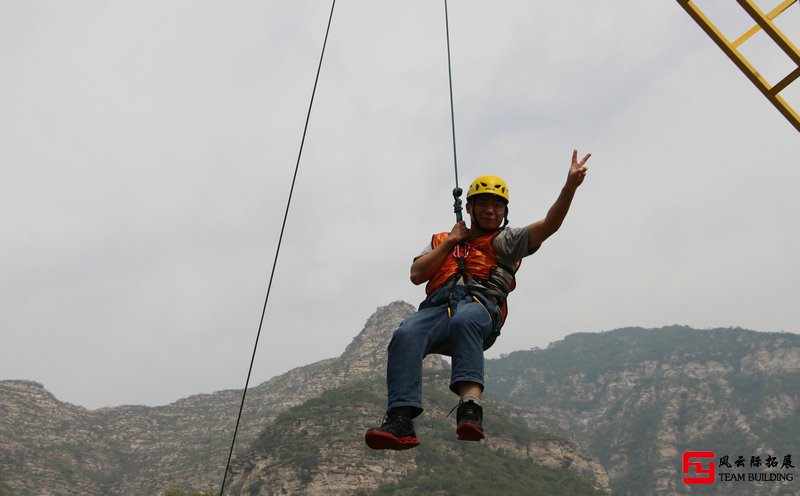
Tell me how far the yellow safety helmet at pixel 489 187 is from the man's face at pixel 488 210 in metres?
0.05

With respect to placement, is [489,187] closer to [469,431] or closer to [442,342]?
[442,342]

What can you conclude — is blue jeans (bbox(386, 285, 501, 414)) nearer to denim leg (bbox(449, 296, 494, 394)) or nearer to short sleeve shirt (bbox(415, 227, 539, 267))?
denim leg (bbox(449, 296, 494, 394))

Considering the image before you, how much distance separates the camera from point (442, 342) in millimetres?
5188

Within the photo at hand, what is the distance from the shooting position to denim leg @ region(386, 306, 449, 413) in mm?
4883

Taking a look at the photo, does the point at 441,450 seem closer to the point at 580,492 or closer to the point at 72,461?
the point at 580,492

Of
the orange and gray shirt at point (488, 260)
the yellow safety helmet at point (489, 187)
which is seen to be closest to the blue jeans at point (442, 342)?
the orange and gray shirt at point (488, 260)

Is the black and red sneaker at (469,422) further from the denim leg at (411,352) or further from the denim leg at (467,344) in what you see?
the denim leg at (411,352)

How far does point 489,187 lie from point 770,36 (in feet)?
8.26

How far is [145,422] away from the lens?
155 meters

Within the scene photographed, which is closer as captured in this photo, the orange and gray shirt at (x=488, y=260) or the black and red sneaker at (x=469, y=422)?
the black and red sneaker at (x=469, y=422)

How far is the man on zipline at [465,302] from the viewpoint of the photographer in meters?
4.80

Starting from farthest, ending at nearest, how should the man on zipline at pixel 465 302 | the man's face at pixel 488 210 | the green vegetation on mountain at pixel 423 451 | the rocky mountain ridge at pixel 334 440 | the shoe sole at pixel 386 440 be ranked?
the rocky mountain ridge at pixel 334 440
the green vegetation on mountain at pixel 423 451
the man's face at pixel 488 210
the man on zipline at pixel 465 302
the shoe sole at pixel 386 440

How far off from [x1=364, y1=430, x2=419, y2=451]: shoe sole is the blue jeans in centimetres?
24

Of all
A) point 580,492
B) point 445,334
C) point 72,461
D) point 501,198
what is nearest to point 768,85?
point 501,198
